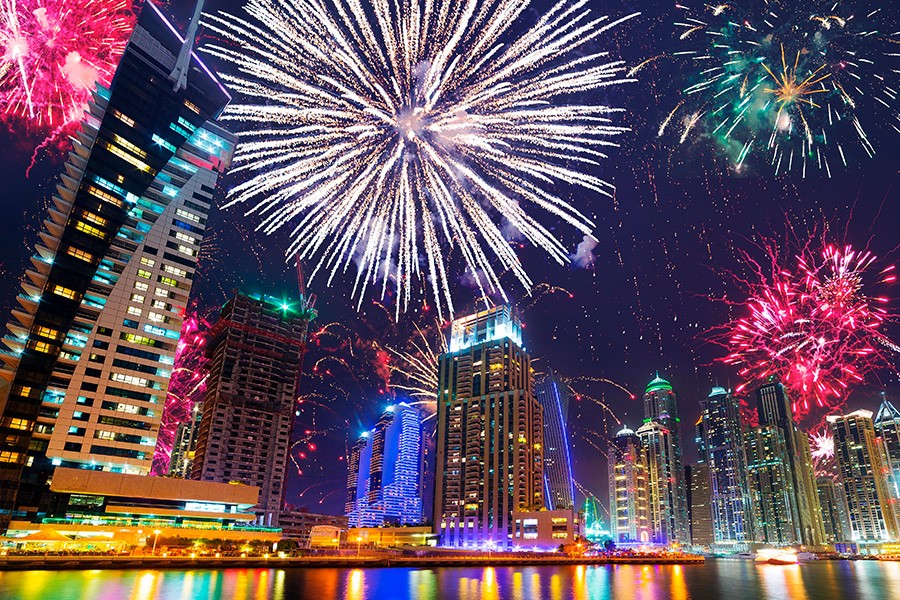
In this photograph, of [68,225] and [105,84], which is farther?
[105,84]

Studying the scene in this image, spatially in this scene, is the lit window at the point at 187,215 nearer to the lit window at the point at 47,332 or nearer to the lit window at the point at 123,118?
the lit window at the point at 123,118

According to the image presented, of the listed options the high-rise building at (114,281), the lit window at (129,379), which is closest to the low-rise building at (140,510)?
the high-rise building at (114,281)

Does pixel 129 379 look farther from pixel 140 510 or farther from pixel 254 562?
pixel 254 562

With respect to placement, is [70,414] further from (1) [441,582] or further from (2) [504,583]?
(2) [504,583]

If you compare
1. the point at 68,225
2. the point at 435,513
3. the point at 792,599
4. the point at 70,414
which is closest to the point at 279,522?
the point at 435,513

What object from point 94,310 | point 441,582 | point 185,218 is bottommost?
point 441,582

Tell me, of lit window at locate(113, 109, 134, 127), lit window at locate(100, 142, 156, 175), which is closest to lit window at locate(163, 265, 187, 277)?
lit window at locate(100, 142, 156, 175)
